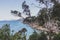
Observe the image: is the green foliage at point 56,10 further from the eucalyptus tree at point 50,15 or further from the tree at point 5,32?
Answer: the tree at point 5,32

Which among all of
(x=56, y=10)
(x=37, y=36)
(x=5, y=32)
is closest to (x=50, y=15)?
(x=56, y=10)

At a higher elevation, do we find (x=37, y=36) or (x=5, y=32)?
(x=5, y=32)

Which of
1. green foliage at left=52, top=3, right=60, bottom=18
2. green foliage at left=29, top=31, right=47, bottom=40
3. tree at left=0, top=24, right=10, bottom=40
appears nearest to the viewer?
tree at left=0, top=24, right=10, bottom=40

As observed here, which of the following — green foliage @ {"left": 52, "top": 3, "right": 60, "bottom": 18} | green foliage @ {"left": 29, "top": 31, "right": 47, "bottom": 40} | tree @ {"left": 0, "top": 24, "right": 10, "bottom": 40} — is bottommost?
green foliage @ {"left": 29, "top": 31, "right": 47, "bottom": 40}

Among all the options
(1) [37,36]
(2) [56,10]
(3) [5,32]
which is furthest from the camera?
(2) [56,10]

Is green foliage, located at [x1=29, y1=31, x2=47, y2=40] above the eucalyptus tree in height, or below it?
below

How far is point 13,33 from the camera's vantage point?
34.9ft

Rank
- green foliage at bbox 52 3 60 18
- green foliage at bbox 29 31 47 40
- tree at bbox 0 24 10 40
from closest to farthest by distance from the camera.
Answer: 1. tree at bbox 0 24 10 40
2. green foliage at bbox 29 31 47 40
3. green foliage at bbox 52 3 60 18

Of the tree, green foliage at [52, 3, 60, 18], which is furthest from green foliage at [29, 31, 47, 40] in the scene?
the tree

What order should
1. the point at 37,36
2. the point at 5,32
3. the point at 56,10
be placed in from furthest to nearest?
the point at 56,10
the point at 37,36
the point at 5,32

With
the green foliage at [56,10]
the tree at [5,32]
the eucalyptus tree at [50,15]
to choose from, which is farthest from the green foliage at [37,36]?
the tree at [5,32]

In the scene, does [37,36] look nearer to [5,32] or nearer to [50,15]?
[50,15]

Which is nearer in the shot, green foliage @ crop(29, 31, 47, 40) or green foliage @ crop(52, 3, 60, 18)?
green foliage @ crop(29, 31, 47, 40)

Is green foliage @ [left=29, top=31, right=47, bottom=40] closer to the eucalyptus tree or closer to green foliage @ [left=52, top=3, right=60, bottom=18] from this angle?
the eucalyptus tree
